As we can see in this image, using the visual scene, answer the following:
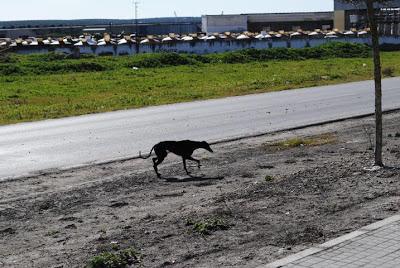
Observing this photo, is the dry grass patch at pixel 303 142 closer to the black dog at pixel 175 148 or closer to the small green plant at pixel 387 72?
the black dog at pixel 175 148

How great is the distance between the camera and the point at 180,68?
45312 millimetres

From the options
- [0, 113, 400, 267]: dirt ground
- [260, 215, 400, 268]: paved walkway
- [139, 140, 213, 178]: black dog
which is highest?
[139, 140, 213, 178]: black dog

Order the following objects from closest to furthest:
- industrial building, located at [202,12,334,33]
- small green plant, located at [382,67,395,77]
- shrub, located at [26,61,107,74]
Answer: small green plant, located at [382,67,395,77] → shrub, located at [26,61,107,74] → industrial building, located at [202,12,334,33]

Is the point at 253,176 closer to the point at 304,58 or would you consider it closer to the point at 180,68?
the point at 180,68

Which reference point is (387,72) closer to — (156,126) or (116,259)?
(156,126)

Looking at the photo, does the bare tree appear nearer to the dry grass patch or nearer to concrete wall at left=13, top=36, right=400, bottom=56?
the dry grass patch

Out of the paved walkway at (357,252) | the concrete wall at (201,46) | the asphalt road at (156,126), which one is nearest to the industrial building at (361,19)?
the concrete wall at (201,46)

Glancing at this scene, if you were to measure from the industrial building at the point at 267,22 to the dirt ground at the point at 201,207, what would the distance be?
315 feet

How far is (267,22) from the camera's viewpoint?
11769 centimetres

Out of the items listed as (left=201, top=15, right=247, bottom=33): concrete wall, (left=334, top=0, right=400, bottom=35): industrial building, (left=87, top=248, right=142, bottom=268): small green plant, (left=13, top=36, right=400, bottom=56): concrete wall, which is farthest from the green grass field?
(left=201, top=15, right=247, bottom=33): concrete wall

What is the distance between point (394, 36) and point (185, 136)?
56.3m

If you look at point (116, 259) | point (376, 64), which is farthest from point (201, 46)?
point (116, 259)

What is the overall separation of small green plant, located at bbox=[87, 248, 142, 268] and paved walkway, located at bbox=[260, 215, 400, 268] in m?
1.36

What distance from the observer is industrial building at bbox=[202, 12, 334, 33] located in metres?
110
